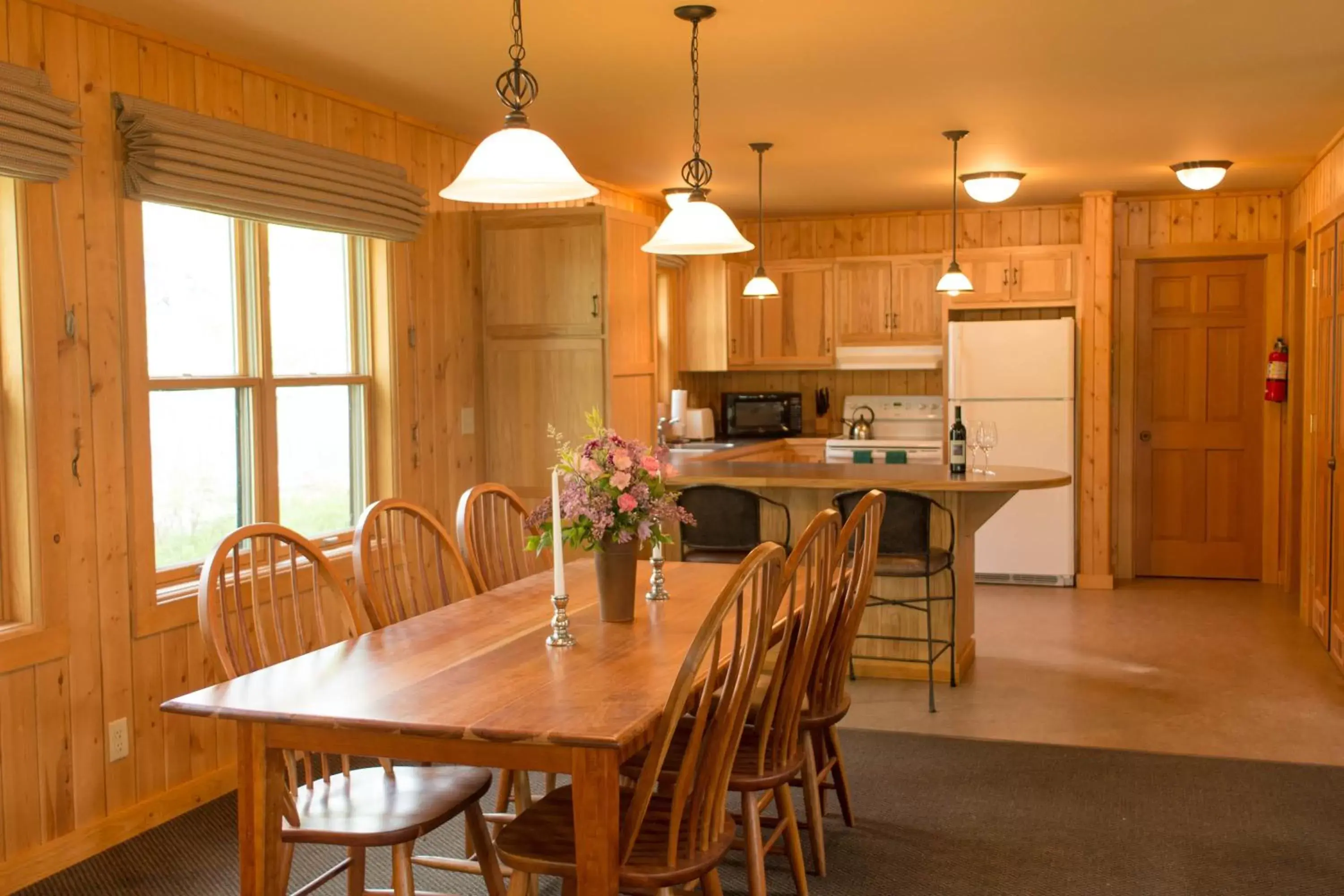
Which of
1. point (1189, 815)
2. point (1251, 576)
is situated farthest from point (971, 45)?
point (1251, 576)

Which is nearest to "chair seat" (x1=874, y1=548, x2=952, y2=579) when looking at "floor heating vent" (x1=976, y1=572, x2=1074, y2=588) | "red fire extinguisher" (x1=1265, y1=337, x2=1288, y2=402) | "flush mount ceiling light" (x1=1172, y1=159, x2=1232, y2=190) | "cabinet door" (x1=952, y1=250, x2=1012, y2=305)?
"flush mount ceiling light" (x1=1172, y1=159, x2=1232, y2=190)

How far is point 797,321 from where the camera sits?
797cm

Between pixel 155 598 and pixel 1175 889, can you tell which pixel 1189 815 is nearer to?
pixel 1175 889

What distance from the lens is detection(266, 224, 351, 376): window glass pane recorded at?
169 inches

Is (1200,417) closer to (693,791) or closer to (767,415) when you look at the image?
(767,415)

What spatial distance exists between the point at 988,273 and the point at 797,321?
1.24m

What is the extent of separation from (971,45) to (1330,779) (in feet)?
8.48

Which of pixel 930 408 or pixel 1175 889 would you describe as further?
pixel 930 408

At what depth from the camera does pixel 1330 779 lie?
3908 mm

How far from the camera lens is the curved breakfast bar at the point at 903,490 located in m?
4.98

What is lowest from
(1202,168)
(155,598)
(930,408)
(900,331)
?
(155,598)

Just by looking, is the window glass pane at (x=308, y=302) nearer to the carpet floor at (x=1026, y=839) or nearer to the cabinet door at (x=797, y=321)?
the carpet floor at (x=1026, y=839)

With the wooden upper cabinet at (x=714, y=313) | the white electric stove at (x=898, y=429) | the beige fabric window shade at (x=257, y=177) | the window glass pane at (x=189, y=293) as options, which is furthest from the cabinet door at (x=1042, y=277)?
the window glass pane at (x=189, y=293)

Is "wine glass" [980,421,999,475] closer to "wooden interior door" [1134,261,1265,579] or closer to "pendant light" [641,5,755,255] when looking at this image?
"pendant light" [641,5,755,255]
